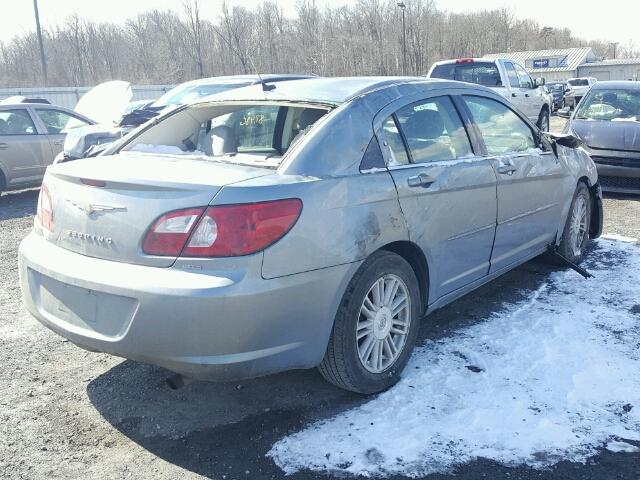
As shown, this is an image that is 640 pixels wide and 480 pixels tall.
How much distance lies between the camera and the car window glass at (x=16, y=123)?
10.0 m

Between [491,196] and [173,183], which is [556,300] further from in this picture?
[173,183]

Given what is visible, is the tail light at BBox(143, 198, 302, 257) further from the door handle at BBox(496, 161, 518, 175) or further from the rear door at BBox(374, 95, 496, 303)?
the door handle at BBox(496, 161, 518, 175)

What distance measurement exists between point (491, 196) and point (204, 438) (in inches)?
92.9

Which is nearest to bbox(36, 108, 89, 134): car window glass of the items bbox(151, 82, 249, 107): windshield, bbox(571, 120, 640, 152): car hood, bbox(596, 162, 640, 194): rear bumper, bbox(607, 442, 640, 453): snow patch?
bbox(151, 82, 249, 107): windshield

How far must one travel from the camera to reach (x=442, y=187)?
363 centimetres

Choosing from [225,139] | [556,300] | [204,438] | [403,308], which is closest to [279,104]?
[225,139]

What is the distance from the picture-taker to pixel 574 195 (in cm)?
539

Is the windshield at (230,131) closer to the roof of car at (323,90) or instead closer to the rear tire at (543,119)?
the roof of car at (323,90)

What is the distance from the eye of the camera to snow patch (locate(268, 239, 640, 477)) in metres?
2.77

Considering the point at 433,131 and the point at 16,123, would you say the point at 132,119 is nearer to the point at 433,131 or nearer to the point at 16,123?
the point at 16,123

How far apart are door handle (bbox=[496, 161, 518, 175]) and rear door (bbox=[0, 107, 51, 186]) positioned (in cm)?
840

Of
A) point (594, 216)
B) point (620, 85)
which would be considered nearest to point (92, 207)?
point (594, 216)

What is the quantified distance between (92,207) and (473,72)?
12.2 m

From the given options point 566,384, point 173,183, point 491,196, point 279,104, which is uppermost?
point 279,104
